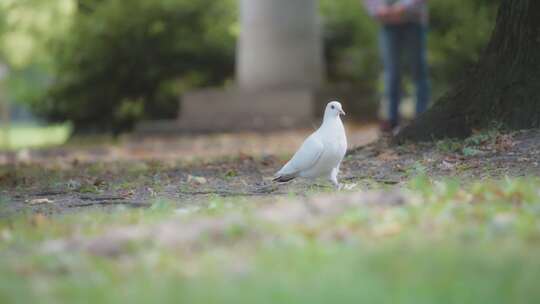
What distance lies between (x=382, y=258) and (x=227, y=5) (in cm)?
1508

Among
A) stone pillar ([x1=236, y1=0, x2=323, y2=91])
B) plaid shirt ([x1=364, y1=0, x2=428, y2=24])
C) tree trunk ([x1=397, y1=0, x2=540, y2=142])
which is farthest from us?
stone pillar ([x1=236, y1=0, x2=323, y2=91])

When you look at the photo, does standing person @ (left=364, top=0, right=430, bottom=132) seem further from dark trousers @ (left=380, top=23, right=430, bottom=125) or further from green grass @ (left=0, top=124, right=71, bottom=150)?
green grass @ (left=0, top=124, right=71, bottom=150)

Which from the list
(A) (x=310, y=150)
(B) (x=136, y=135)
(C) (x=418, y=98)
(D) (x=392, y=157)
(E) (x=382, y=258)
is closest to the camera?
(E) (x=382, y=258)

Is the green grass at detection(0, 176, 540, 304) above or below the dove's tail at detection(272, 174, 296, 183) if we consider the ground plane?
above

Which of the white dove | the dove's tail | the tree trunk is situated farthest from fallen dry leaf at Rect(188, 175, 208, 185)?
the tree trunk

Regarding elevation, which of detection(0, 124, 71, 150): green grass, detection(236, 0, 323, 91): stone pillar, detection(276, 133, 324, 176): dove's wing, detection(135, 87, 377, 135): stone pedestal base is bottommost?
detection(0, 124, 71, 150): green grass

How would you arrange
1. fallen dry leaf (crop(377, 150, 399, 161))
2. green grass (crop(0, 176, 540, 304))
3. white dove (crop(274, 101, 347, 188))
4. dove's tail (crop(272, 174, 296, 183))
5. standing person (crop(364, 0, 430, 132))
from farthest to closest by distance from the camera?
standing person (crop(364, 0, 430, 132))
fallen dry leaf (crop(377, 150, 399, 161))
dove's tail (crop(272, 174, 296, 183))
white dove (crop(274, 101, 347, 188))
green grass (crop(0, 176, 540, 304))

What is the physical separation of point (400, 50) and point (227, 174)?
167 inches

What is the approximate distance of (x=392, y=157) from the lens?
8.20 meters

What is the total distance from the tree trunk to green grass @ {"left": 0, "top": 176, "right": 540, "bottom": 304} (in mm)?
3227

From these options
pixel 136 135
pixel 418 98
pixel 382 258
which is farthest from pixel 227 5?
pixel 382 258

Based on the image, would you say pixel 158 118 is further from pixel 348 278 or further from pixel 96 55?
pixel 348 278

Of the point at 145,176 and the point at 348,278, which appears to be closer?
the point at 348,278

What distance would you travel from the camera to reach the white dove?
6.58 meters
